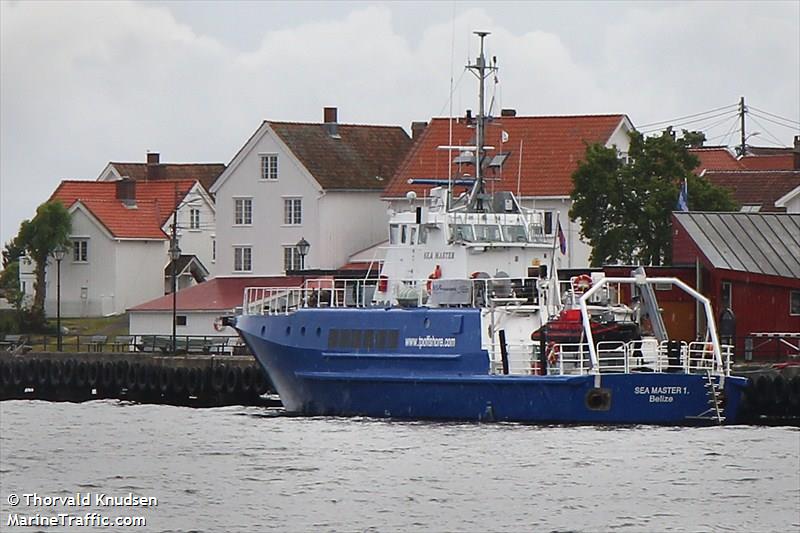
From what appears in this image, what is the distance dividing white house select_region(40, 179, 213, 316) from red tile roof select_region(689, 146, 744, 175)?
22.1 metres

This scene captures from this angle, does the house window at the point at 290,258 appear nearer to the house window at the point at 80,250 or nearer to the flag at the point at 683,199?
the house window at the point at 80,250

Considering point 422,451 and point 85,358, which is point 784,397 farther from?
point 85,358

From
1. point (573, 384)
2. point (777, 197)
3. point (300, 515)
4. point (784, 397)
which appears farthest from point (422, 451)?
point (777, 197)

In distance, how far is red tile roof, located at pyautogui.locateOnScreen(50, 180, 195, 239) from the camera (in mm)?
78938

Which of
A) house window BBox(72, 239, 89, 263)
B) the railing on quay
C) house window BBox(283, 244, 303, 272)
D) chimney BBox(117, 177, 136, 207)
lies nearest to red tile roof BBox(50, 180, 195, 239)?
chimney BBox(117, 177, 136, 207)

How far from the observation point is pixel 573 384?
3959 cm

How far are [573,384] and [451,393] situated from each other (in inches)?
116

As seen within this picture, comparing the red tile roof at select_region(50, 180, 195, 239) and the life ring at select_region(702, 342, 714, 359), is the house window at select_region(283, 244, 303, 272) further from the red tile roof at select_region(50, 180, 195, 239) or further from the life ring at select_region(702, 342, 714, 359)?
the life ring at select_region(702, 342, 714, 359)

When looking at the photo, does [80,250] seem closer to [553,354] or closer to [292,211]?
[292,211]

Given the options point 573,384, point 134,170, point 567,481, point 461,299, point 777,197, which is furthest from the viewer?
point 134,170

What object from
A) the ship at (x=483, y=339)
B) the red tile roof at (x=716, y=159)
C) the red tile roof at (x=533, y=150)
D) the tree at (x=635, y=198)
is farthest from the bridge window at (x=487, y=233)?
the red tile roof at (x=716, y=159)

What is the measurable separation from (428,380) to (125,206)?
41.1 metres

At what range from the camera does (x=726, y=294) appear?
51.0m

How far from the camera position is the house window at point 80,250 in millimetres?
78062
